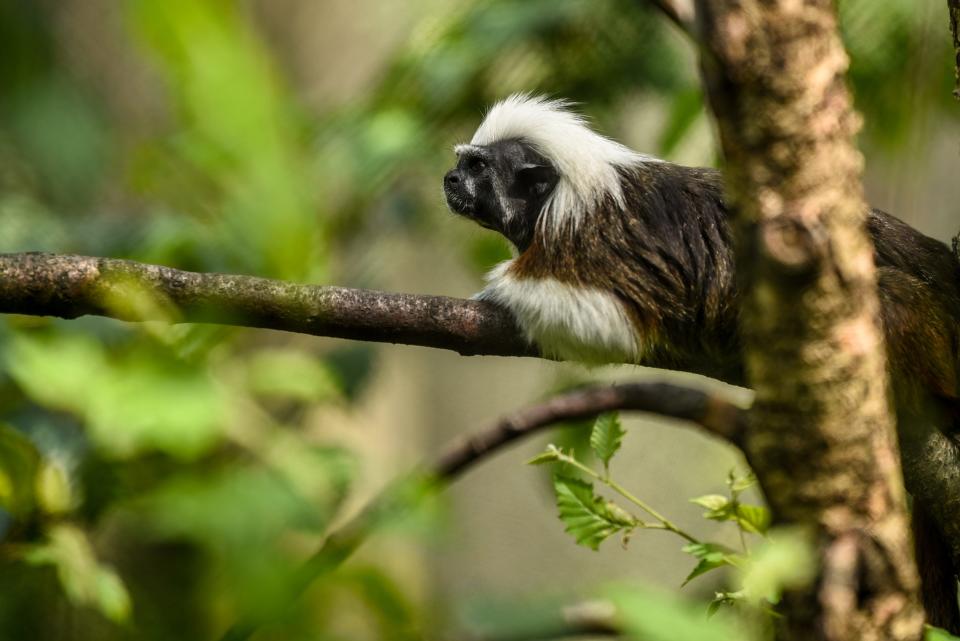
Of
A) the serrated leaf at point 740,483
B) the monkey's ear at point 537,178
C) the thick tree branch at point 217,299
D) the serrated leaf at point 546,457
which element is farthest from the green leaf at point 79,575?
the monkey's ear at point 537,178

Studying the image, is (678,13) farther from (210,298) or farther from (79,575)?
(210,298)

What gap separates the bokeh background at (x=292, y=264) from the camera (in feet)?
1.15

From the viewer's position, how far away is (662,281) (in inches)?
75.5

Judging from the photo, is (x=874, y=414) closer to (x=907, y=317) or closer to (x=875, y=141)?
(x=907, y=317)

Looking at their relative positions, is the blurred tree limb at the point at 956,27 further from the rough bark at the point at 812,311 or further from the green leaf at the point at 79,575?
the green leaf at the point at 79,575

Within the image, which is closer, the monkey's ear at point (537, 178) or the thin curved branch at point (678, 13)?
the thin curved branch at point (678, 13)

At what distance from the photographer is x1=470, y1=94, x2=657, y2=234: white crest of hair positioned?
6.70 feet

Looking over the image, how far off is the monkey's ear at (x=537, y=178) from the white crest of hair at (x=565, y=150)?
0.10ft

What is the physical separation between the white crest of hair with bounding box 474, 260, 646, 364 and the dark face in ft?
1.22

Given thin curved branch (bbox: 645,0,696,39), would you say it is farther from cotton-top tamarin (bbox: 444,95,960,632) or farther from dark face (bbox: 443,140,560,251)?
dark face (bbox: 443,140,560,251)

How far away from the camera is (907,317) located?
1584 millimetres

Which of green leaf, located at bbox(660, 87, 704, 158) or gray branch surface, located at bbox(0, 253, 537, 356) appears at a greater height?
green leaf, located at bbox(660, 87, 704, 158)

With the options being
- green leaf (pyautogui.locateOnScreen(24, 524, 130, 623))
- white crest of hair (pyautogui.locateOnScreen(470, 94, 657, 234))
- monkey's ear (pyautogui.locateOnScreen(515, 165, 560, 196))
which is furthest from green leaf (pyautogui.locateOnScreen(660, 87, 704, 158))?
green leaf (pyautogui.locateOnScreen(24, 524, 130, 623))

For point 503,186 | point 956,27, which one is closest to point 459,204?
point 503,186
